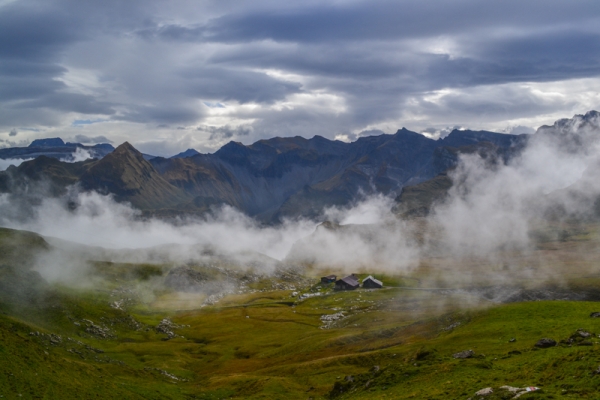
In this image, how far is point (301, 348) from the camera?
10300 cm

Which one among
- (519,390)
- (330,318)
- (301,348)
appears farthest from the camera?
(330,318)

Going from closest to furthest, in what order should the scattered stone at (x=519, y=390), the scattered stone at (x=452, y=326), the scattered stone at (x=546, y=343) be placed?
the scattered stone at (x=519, y=390) → the scattered stone at (x=546, y=343) → the scattered stone at (x=452, y=326)

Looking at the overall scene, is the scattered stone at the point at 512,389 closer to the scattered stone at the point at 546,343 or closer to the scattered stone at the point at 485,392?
the scattered stone at the point at 485,392

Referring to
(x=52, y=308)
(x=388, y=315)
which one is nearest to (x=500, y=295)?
(x=388, y=315)

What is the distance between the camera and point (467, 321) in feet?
283

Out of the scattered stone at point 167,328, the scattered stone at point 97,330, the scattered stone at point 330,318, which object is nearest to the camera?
the scattered stone at point 97,330

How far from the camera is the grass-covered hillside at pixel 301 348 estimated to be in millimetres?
50531

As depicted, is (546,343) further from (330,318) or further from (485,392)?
(330,318)

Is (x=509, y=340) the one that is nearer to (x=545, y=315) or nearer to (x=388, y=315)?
(x=545, y=315)

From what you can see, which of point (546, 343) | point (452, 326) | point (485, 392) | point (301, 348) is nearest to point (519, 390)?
point (485, 392)

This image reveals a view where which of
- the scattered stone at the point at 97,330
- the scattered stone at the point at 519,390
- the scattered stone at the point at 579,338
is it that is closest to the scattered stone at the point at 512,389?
the scattered stone at the point at 519,390

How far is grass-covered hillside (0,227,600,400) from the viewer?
50.5 meters

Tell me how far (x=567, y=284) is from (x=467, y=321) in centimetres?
8130

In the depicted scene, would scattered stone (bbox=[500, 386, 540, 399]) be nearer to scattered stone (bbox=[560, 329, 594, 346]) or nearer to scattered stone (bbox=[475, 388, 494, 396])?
scattered stone (bbox=[475, 388, 494, 396])
